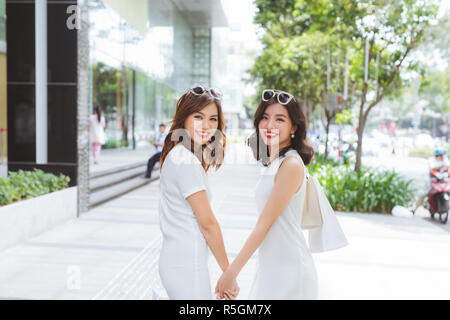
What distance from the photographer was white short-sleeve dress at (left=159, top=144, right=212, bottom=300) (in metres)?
1.74

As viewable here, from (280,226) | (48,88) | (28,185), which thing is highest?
(48,88)

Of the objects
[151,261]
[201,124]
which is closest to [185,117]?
[201,124]

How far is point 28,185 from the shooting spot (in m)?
6.43

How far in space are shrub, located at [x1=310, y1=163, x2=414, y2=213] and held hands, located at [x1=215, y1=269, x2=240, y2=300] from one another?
7.42m

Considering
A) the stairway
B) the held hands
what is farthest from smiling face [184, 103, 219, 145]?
the stairway

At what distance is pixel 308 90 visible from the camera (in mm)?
17234

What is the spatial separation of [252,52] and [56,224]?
2545 centimetres

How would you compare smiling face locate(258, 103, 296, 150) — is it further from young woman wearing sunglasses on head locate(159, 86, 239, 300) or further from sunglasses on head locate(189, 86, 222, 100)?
young woman wearing sunglasses on head locate(159, 86, 239, 300)

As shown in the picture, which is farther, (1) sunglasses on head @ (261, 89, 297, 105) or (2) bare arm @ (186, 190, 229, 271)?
(1) sunglasses on head @ (261, 89, 297, 105)

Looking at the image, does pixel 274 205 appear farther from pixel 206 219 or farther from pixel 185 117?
pixel 185 117

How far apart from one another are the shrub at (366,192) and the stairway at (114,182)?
459cm

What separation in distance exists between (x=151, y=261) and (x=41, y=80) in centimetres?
421

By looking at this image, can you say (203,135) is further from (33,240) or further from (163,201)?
(33,240)
